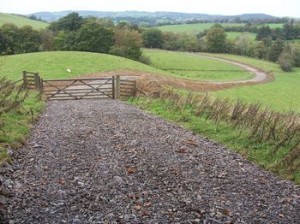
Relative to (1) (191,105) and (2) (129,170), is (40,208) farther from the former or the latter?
(1) (191,105)

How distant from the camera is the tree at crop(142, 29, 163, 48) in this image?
99269 mm

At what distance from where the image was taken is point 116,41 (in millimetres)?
69750

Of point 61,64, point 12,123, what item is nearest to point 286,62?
point 61,64

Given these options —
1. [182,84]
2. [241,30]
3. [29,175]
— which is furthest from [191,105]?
[241,30]

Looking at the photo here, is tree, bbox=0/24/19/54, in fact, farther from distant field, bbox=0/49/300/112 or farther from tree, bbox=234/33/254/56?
tree, bbox=234/33/254/56

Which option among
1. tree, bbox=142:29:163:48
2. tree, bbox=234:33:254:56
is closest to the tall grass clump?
tree, bbox=142:29:163:48

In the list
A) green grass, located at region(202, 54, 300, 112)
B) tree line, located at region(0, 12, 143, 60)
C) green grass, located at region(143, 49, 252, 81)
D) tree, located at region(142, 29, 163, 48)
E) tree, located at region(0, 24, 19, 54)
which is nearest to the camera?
green grass, located at region(202, 54, 300, 112)

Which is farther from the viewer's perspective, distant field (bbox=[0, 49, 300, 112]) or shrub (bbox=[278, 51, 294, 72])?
shrub (bbox=[278, 51, 294, 72])

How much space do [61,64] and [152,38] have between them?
190 feet

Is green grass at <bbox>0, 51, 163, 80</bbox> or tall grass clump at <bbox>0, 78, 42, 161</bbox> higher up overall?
tall grass clump at <bbox>0, 78, 42, 161</bbox>

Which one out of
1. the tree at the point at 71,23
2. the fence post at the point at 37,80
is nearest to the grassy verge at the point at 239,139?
the fence post at the point at 37,80

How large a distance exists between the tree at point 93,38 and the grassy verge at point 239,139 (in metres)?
48.3

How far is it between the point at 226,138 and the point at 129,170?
4.88 metres

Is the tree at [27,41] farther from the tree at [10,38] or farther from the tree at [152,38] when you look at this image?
the tree at [152,38]
